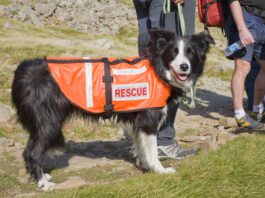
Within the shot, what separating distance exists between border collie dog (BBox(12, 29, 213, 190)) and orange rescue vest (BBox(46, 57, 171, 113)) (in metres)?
0.08

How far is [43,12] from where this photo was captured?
2144 centimetres

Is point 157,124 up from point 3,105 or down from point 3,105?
up

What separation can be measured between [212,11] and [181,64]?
Answer: 2121 millimetres

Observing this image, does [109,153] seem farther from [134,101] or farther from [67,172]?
[134,101]

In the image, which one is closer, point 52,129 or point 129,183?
point 129,183

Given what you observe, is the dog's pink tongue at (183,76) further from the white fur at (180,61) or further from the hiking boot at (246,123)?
the hiking boot at (246,123)

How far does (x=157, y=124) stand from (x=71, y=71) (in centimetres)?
109

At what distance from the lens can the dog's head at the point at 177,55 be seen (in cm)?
464

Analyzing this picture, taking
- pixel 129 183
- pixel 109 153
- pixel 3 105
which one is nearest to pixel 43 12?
pixel 3 105

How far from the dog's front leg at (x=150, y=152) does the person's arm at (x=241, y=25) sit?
1.96m

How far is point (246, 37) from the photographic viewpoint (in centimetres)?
584

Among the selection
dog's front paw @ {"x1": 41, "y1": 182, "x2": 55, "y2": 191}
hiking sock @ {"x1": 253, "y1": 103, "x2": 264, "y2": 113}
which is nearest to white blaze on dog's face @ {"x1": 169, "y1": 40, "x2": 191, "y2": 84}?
dog's front paw @ {"x1": 41, "y1": 182, "x2": 55, "y2": 191}

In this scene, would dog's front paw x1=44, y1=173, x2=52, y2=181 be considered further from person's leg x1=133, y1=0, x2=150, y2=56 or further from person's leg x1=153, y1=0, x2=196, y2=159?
person's leg x1=133, y1=0, x2=150, y2=56

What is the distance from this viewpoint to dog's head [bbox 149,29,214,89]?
464 centimetres
